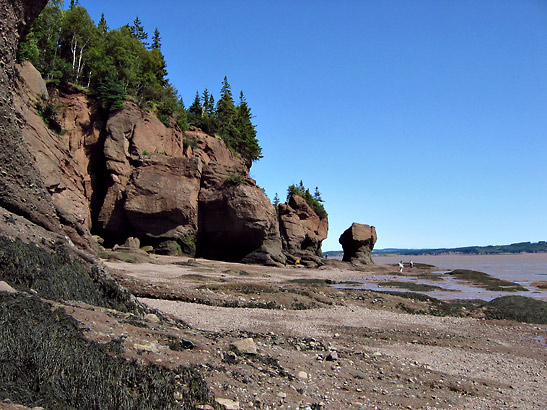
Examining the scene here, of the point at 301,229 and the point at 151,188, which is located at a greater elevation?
the point at 151,188

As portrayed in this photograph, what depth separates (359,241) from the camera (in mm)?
58500

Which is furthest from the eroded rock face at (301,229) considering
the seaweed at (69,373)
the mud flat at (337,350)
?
the seaweed at (69,373)

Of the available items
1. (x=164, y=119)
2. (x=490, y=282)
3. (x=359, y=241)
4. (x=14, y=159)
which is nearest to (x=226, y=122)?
(x=164, y=119)

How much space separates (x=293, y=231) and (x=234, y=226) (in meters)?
17.5

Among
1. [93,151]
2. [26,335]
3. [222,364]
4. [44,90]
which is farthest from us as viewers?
[93,151]

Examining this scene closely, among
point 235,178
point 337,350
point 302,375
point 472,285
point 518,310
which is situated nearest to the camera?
point 302,375

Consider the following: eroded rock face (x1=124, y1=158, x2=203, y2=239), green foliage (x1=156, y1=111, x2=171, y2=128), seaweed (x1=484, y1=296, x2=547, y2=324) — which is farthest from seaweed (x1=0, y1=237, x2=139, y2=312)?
green foliage (x1=156, y1=111, x2=171, y2=128)

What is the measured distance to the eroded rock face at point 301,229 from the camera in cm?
5041

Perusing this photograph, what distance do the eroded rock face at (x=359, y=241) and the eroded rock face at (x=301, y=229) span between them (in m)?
4.06

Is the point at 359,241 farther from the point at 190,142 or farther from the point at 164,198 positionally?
the point at 164,198

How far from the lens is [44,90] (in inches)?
1038

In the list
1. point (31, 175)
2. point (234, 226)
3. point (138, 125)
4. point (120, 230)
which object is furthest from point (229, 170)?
point (31, 175)

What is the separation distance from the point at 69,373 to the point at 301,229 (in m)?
49.7

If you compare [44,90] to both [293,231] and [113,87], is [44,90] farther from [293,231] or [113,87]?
[293,231]
